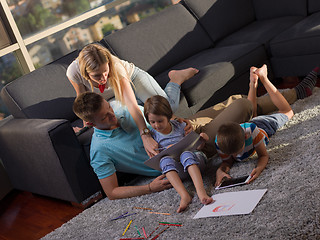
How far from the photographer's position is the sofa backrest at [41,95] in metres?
3.02

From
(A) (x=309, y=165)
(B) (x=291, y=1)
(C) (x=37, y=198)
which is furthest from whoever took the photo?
(B) (x=291, y=1)

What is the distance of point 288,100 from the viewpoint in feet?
9.82

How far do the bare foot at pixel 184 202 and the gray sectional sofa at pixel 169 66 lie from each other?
0.74 m

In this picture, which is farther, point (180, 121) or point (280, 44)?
point (280, 44)

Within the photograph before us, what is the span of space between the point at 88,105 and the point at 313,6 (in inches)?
92.8

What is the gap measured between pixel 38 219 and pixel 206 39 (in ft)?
6.80

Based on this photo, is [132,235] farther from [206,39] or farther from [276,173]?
[206,39]

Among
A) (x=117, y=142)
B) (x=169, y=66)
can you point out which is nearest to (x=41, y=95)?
(x=117, y=142)

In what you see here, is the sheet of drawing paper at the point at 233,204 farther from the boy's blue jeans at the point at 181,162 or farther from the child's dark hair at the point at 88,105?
the child's dark hair at the point at 88,105

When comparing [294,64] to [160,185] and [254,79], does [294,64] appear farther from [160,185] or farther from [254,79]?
[160,185]

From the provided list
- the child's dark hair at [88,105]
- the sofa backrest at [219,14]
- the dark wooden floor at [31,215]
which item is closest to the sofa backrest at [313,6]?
the sofa backrest at [219,14]

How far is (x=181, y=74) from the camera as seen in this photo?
320 cm

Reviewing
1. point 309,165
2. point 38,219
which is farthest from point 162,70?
point 309,165

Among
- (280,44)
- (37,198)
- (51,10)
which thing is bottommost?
(37,198)
